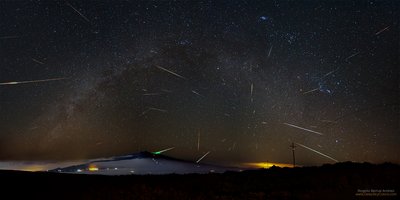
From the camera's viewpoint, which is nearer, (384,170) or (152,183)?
(152,183)

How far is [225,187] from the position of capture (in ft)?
64.6

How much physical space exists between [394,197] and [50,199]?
58.6 feet

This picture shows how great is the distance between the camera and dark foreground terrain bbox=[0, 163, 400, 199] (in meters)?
17.2

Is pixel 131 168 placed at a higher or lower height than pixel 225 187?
higher

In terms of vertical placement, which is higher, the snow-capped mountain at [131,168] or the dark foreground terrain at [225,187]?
the snow-capped mountain at [131,168]

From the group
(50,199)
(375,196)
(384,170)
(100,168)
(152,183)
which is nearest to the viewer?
(50,199)

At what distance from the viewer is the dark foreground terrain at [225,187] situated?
17.2m

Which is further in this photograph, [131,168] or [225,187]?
[131,168]

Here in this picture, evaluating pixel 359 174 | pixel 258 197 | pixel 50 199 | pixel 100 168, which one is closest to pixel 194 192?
pixel 258 197

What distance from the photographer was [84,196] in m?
16.8

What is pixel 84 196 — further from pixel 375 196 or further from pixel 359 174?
pixel 359 174

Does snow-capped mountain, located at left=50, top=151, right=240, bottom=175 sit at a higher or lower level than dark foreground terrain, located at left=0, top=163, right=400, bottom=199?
higher

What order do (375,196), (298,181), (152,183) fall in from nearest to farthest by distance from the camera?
(375,196), (152,183), (298,181)

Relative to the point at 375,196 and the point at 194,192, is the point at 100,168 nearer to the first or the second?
the point at 194,192
